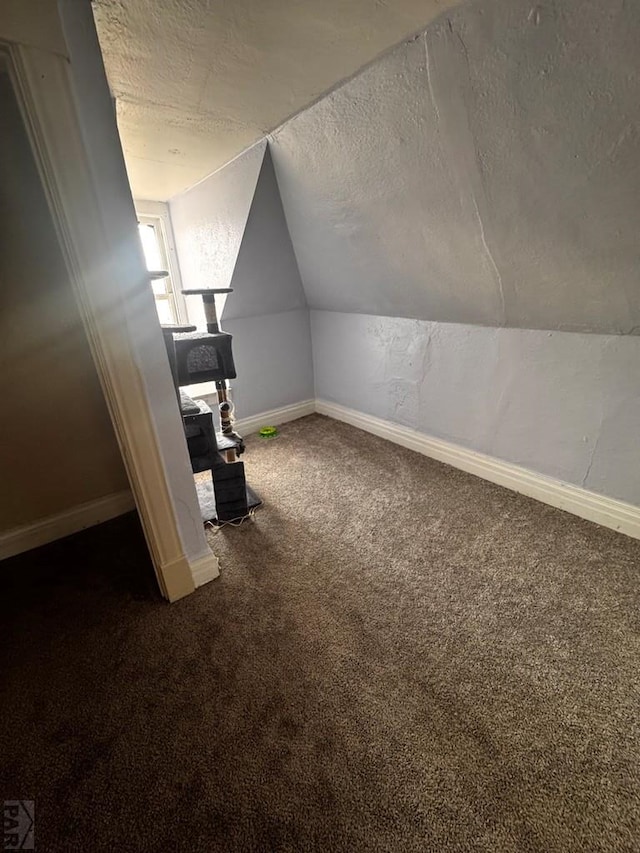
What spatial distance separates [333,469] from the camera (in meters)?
2.36

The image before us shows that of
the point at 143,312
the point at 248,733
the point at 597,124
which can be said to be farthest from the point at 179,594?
the point at 597,124

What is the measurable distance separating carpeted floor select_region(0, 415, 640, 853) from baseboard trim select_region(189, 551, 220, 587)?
0.05 m

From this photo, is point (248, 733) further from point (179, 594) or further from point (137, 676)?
point (179, 594)

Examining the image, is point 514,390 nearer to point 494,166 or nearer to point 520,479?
point 520,479

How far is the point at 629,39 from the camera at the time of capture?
821 millimetres

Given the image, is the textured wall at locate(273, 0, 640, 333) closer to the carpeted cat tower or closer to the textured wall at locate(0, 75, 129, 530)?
the carpeted cat tower

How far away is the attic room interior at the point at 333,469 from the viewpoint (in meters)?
0.89

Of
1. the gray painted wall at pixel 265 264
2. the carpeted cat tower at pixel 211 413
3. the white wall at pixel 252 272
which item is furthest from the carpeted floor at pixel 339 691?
the gray painted wall at pixel 265 264

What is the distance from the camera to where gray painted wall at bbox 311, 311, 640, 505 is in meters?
1.61

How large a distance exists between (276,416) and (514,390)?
1805mm

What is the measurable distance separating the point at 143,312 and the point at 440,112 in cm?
114

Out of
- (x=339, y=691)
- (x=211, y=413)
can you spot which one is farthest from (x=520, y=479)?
(x=211, y=413)

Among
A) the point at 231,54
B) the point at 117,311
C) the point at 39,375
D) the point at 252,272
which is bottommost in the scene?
the point at 39,375

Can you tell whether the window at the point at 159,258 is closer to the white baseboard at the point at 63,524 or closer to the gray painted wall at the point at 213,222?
the gray painted wall at the point at 213,222
